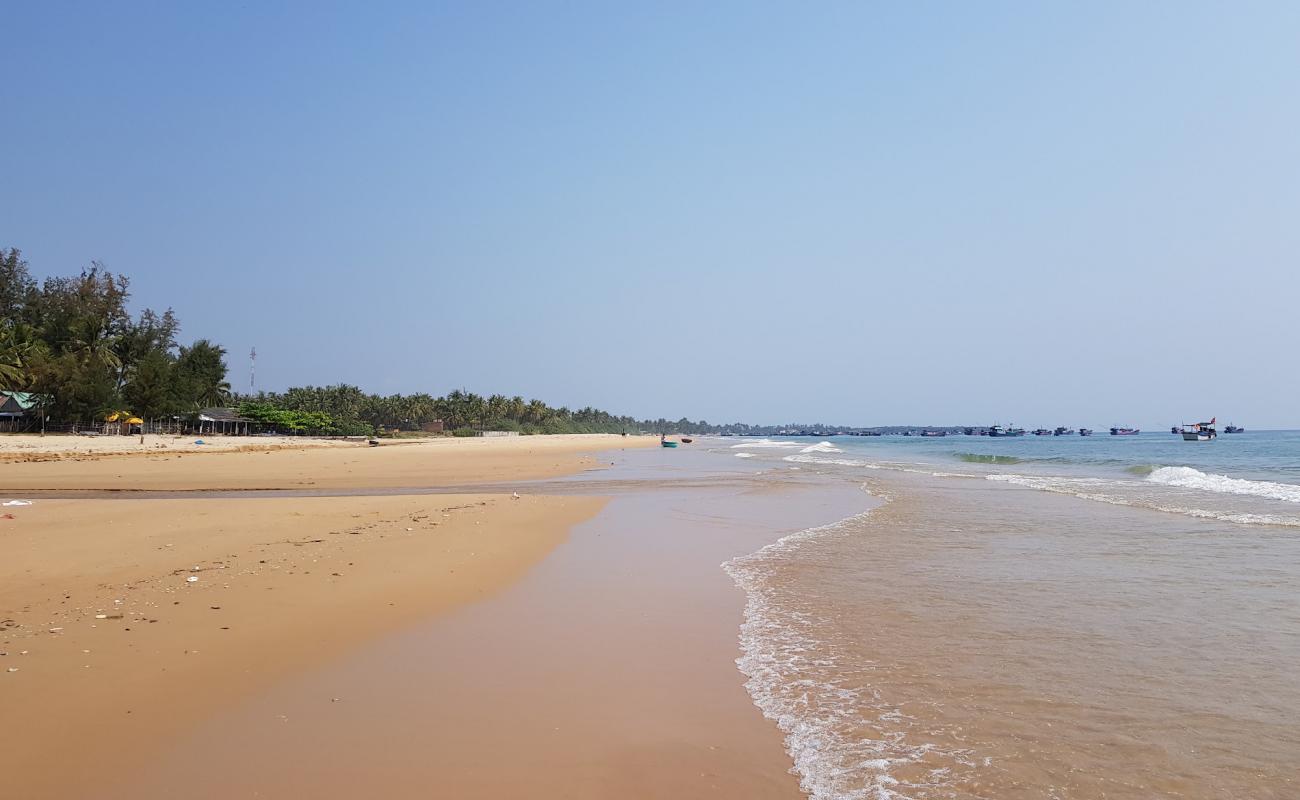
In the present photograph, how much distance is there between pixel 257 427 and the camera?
298 feet

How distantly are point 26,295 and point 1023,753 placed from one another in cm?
10741

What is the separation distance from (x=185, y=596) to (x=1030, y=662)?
8.49 metres

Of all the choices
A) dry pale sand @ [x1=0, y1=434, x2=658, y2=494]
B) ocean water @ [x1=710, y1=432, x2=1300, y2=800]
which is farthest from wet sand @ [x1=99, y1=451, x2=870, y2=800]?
dry pale sand @ [x1=0, y1=434, x2=658, y2=494]

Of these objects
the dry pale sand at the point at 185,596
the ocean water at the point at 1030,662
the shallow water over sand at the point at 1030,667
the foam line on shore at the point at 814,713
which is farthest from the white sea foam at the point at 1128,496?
the dry pale sand at the point at 185,596

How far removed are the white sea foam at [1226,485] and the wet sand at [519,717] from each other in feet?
77.9

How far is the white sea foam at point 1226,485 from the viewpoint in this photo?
946 inches

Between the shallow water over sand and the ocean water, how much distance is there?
0.06 ft

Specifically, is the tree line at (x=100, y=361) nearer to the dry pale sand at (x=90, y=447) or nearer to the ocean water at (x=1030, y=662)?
the dry pale sand at (x=90, y=447)

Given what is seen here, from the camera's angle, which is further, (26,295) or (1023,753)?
(26,295)

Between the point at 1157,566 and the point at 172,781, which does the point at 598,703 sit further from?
the point at 1157,566

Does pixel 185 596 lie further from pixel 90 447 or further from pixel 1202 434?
pixel 1202 434

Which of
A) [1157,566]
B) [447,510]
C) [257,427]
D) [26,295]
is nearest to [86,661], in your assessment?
[447,510]

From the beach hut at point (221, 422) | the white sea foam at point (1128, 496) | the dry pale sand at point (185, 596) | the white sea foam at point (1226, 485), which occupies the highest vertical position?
the beach hut at point (221, 422)

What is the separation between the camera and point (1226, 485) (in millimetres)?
27750
